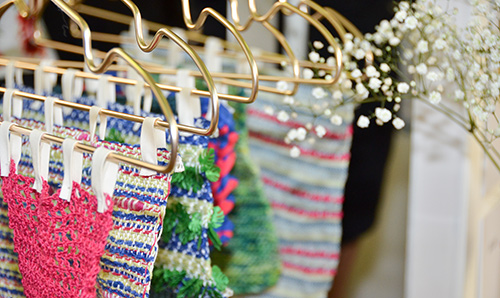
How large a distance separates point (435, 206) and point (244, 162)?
575 millimetres

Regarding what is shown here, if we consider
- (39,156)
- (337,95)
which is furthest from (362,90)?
(39,156)

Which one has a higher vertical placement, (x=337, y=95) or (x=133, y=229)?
(x=337, y=95)

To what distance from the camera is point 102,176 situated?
0.56 meters

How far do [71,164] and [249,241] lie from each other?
51 cm

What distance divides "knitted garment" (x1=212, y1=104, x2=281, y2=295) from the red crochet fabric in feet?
1.34

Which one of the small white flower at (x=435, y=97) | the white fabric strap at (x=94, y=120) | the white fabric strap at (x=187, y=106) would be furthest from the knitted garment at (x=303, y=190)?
the white fabric strap at (x=94, y=120)

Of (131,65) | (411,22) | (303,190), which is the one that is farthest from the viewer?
(303,190)

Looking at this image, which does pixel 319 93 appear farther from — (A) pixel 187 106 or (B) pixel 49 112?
(B) pixel 49 112

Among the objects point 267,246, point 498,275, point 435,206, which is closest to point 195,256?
point 267,246

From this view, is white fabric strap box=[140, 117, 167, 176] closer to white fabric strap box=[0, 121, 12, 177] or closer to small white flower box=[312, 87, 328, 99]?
white fabric strap box=[0, 121, 12, 177]

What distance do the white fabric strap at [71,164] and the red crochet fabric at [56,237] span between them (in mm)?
11

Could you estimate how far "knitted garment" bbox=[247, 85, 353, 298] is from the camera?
3.42 feet

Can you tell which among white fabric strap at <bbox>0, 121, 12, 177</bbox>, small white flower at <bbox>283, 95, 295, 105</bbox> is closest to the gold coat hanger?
white fabric strap at <bbox>0, 121, 12, 177</bbox>

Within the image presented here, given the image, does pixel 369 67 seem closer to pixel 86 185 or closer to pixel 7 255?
pixel 86 185
